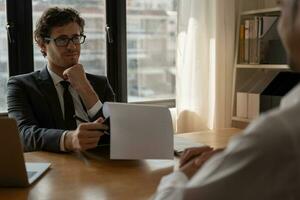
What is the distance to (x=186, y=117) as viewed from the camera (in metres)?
2.93

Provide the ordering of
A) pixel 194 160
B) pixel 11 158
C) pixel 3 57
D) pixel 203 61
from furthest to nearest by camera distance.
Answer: pixel 203 61
pixel 3 57
pixel 11 158
pixel 194 160

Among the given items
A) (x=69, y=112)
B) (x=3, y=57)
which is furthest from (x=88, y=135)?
(x=3, y=57)

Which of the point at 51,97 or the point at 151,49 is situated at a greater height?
the point at 151,49

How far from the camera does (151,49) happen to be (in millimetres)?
3049

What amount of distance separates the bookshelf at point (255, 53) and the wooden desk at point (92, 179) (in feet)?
5.37

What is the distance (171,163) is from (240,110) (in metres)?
1.68

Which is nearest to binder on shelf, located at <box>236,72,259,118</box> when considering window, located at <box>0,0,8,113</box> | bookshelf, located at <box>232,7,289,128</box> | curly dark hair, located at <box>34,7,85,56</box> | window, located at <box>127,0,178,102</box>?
bookshelf, located at <box>232,7,289,128</box>

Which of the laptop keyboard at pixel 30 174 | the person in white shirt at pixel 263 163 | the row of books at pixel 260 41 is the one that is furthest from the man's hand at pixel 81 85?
the row of books at pixel 260 41

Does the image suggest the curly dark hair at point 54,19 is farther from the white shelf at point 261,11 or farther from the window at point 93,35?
the white shelf at point 261,11

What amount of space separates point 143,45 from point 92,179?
6.25 ft

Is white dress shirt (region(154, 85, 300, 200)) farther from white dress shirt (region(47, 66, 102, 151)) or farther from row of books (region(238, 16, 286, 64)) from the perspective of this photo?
row of books (region(238, 16, 286, 64))

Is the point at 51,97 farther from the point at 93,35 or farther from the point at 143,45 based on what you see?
the point at 143,45

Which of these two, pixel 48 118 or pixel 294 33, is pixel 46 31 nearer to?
pixel 48 118

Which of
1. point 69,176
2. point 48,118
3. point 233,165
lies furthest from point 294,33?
point 48,118
